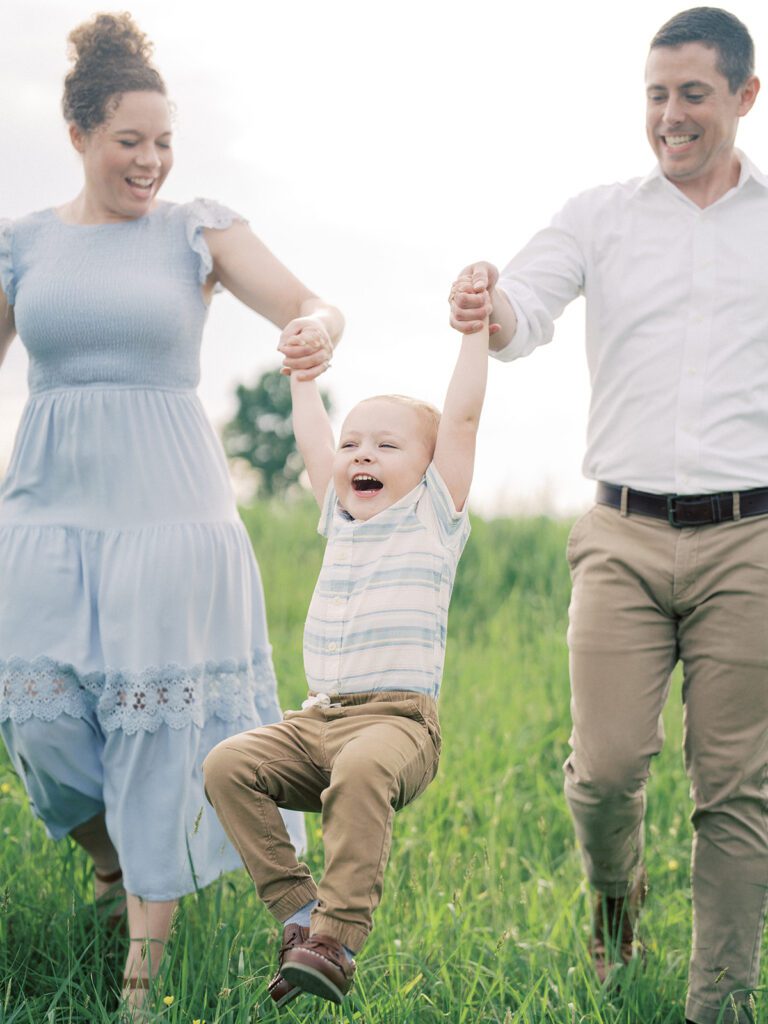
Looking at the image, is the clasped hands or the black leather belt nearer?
the clasped hands

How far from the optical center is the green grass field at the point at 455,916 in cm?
346

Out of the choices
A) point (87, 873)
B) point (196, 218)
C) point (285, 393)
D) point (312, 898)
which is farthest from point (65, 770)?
point (285, 393)

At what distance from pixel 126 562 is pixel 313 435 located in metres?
0.81

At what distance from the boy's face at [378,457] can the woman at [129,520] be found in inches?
25.8

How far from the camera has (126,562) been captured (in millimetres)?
3602

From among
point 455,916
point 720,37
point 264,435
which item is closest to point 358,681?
point 455,916

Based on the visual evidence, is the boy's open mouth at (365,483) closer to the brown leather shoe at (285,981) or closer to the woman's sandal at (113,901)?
the brown leather shoe at (285,981)

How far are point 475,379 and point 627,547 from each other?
90cm

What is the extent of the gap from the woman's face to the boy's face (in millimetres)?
1125

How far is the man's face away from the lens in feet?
11.4

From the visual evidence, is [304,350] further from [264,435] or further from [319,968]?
[264,435]

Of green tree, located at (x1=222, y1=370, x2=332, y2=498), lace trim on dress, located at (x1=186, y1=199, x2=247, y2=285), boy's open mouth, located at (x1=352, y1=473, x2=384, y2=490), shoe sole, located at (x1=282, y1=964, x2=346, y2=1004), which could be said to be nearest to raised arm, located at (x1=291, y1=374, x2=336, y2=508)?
boy's open mouth, located at (x1=352, y1=473, x2=384, y2=490)

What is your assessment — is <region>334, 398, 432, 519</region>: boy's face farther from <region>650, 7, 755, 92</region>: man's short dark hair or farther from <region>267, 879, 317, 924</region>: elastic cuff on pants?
<region>650, 7, 755, 92</region>: man's short dark hair

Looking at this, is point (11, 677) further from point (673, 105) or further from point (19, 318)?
point (673, 105)
